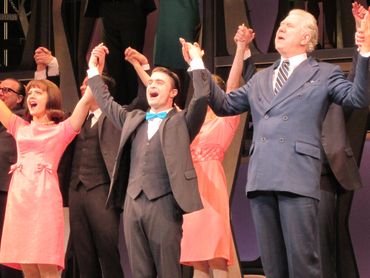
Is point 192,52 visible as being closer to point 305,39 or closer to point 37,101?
point 305,39

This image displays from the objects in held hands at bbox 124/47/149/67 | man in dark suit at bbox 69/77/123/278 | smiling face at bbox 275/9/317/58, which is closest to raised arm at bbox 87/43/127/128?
held hands at bbox 124/47/149/67

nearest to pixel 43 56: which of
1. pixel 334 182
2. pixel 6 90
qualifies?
pixel 6 90

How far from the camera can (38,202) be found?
171 inches

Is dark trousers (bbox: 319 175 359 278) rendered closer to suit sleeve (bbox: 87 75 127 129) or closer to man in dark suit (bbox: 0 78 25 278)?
suit sleeve (bbox: 87 75 127 129)

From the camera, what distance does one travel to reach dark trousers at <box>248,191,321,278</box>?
126 inches

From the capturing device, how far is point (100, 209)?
448cm

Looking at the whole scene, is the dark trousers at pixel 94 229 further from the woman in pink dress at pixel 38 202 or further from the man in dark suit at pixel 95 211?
the woman in pink dress at pixel 38 202

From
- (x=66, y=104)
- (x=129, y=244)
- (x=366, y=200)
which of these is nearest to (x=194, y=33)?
(x=66, y=104)

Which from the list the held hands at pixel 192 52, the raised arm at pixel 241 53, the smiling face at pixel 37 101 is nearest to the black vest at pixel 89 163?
the smiling face at pixel 37 101

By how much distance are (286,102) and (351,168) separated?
40.1 inches

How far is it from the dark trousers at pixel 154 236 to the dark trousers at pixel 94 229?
2.44ft

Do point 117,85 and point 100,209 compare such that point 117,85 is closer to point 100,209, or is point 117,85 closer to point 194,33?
point 194,33

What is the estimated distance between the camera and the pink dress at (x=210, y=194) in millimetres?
4371

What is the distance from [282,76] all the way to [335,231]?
4.40 feet
